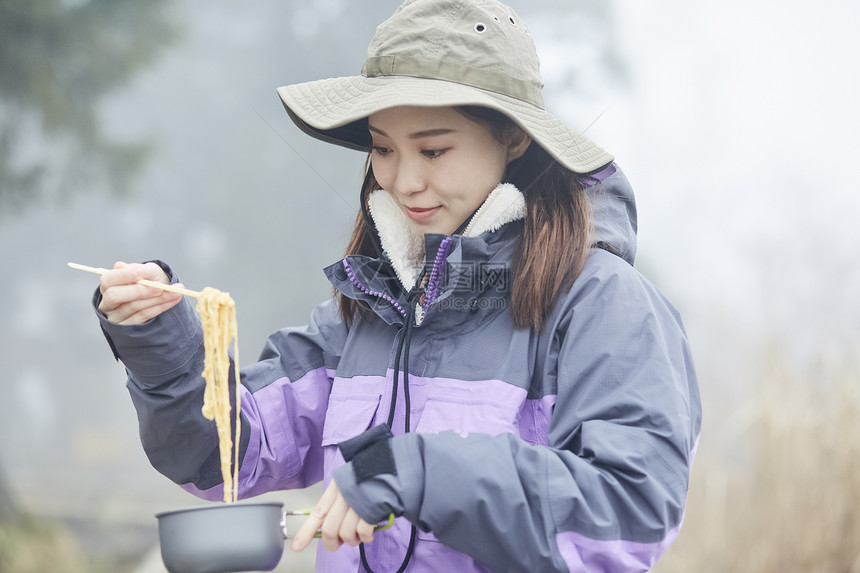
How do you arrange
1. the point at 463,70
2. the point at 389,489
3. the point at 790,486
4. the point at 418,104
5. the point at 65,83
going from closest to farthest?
1. the point at 389,489
2. the point at 418,104
3. the point at 463,70
4. the point at 790,486
5. the point at 65,83

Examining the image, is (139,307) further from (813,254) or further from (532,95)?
(813,254)

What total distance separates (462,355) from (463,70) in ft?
1.68

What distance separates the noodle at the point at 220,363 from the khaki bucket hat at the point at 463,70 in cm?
38

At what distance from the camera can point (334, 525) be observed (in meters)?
1.20

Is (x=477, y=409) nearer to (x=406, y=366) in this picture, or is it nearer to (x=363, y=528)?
(x=406, y=366)

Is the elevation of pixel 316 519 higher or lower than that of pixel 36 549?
higher

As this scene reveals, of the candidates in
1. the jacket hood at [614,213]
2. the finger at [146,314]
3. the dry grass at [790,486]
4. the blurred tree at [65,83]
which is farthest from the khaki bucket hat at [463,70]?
the blurred tree at [65,83]

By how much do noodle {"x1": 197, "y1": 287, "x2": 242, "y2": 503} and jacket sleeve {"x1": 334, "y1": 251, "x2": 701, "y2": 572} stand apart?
318 mm

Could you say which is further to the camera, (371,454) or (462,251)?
(462,251)

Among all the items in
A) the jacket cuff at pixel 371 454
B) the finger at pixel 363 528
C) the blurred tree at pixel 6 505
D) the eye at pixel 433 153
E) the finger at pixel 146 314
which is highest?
the eye at pixel 433 153

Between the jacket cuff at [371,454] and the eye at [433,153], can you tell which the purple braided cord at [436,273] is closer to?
the eye at [433,153]

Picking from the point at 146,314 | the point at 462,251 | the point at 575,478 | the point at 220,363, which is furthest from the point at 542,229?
the point at 146,314

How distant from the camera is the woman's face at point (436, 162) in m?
1.56


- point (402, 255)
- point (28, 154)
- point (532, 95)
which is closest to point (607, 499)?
point (402, 255)
